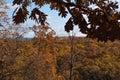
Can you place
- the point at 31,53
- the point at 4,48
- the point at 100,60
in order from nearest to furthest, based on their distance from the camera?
the point at 4,48 < the point at 31,53 < the point at 100,60

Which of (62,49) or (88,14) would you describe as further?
(62,49)

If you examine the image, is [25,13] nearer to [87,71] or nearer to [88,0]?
[88,0]

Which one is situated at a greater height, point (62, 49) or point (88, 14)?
point (88, 14)

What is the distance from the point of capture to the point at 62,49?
92.5 meters

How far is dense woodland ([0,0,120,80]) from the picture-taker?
2975mm

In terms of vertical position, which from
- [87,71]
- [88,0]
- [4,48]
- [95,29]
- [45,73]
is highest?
[88,0]

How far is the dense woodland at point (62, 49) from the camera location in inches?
117

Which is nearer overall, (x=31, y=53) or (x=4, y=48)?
(x=4, y=48)

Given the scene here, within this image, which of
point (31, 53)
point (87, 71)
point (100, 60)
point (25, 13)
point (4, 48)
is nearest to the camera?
point (25, 13)

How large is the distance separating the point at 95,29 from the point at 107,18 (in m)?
0.13

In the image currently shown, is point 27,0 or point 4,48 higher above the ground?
point 27,0

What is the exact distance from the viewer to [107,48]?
113000mm

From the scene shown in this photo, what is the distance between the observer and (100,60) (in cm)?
9506

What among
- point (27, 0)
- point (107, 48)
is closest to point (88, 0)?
point (27, 0)
